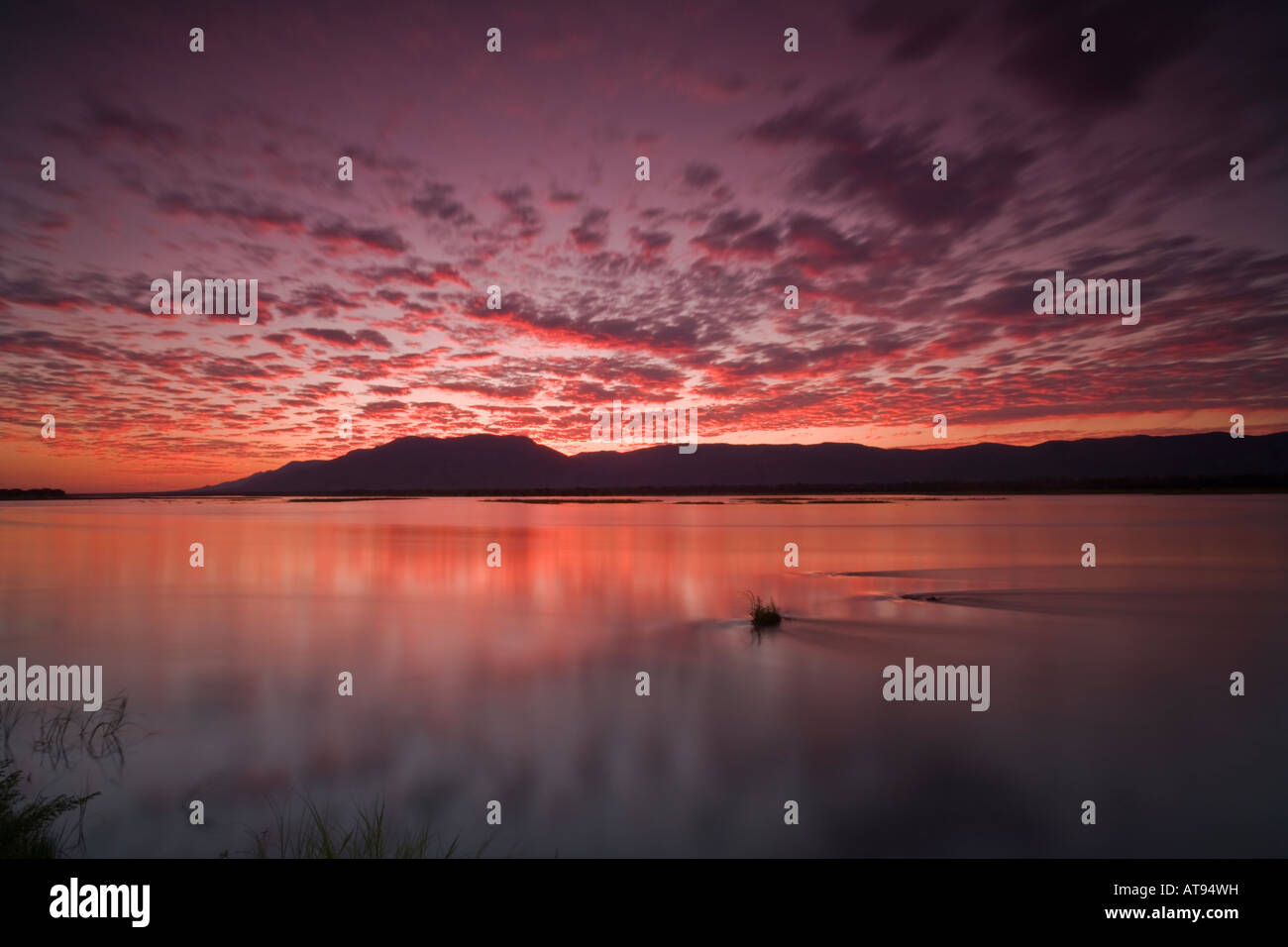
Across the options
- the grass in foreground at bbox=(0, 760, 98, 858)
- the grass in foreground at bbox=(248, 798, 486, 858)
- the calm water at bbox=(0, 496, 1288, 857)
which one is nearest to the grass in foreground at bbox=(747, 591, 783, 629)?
the calm water at bbox=(0, 496, 1288, 857)

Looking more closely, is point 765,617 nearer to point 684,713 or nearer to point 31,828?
point 684,713

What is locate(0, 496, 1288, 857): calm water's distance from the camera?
6.87m

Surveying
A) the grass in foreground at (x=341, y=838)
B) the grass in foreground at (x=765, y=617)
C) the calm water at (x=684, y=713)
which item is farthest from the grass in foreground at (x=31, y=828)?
the grass in foreground at (x=765, y=617)

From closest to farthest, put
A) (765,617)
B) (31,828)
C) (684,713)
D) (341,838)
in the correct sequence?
(31,828), (341,838), (684,713), (765,617)

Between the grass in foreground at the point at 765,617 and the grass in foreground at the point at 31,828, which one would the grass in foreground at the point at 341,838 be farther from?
the grass in foreground at the point at 765,617

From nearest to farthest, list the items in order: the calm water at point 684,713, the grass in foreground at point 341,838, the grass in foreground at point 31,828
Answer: the grass in foreground at point 31,828 → the grass in foreground at point 341,838 → the calm water at point 684,713

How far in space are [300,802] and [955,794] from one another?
772 centimetres

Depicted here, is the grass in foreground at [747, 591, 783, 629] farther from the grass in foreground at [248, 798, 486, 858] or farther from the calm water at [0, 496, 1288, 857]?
the grass in foreground at [248, 798, 486, 858]

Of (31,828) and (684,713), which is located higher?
(31,828)

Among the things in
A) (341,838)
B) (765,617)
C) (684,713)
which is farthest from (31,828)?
(765,617)

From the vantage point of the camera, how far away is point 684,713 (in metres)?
9.77

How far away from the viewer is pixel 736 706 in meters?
9.93

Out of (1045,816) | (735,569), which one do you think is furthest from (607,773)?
(735,569)

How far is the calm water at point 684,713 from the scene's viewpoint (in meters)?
6.87
